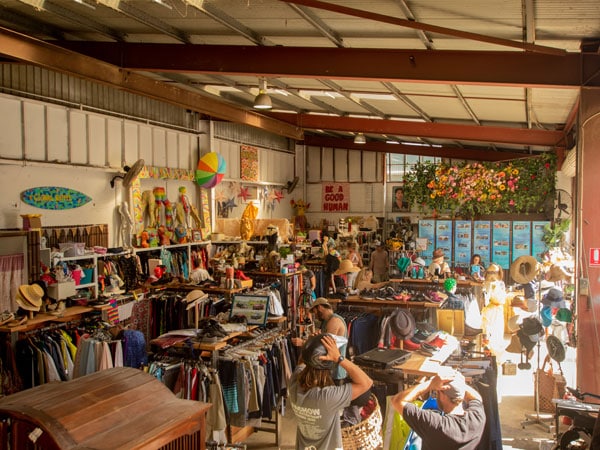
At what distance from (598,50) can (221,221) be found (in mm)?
10044

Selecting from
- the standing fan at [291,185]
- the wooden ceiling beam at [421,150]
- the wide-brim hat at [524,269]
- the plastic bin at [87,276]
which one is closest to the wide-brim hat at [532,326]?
the wide-brim hat at [524,269]

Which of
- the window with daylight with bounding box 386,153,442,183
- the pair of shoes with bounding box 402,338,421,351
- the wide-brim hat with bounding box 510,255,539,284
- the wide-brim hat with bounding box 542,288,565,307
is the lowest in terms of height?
the pair of shoes with bounding box 402,338,421,351

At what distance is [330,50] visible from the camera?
6.68m

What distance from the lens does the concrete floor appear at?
6.13m

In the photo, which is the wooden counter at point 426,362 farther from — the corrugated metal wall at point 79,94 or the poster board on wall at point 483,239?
the poster board on wall at point 483,239

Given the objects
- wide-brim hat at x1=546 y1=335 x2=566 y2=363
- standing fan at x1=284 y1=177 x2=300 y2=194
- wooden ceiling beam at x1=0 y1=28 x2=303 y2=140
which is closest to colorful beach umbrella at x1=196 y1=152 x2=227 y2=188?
wooden ceiling beam at x1=0 y1=28 x2=303 y2=140

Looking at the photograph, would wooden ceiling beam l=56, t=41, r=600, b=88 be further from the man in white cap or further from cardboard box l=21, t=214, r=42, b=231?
the man in white cap

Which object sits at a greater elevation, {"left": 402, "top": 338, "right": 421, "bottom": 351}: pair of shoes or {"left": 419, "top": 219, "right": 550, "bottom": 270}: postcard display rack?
{"left": 419, "top": 219, "right": 550, "bottom": 270}: postcard display rack

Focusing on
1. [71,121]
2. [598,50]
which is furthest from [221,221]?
[598,50]

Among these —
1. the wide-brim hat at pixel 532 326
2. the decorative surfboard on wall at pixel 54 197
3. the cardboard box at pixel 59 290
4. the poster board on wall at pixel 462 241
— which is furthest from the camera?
the poster board on wall at pixel 462 241

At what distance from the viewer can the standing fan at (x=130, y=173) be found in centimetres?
1094

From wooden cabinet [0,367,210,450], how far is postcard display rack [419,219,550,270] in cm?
1197

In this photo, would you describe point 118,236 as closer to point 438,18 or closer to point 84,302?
point 84,302

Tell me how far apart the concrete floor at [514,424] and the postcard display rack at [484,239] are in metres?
6.12
